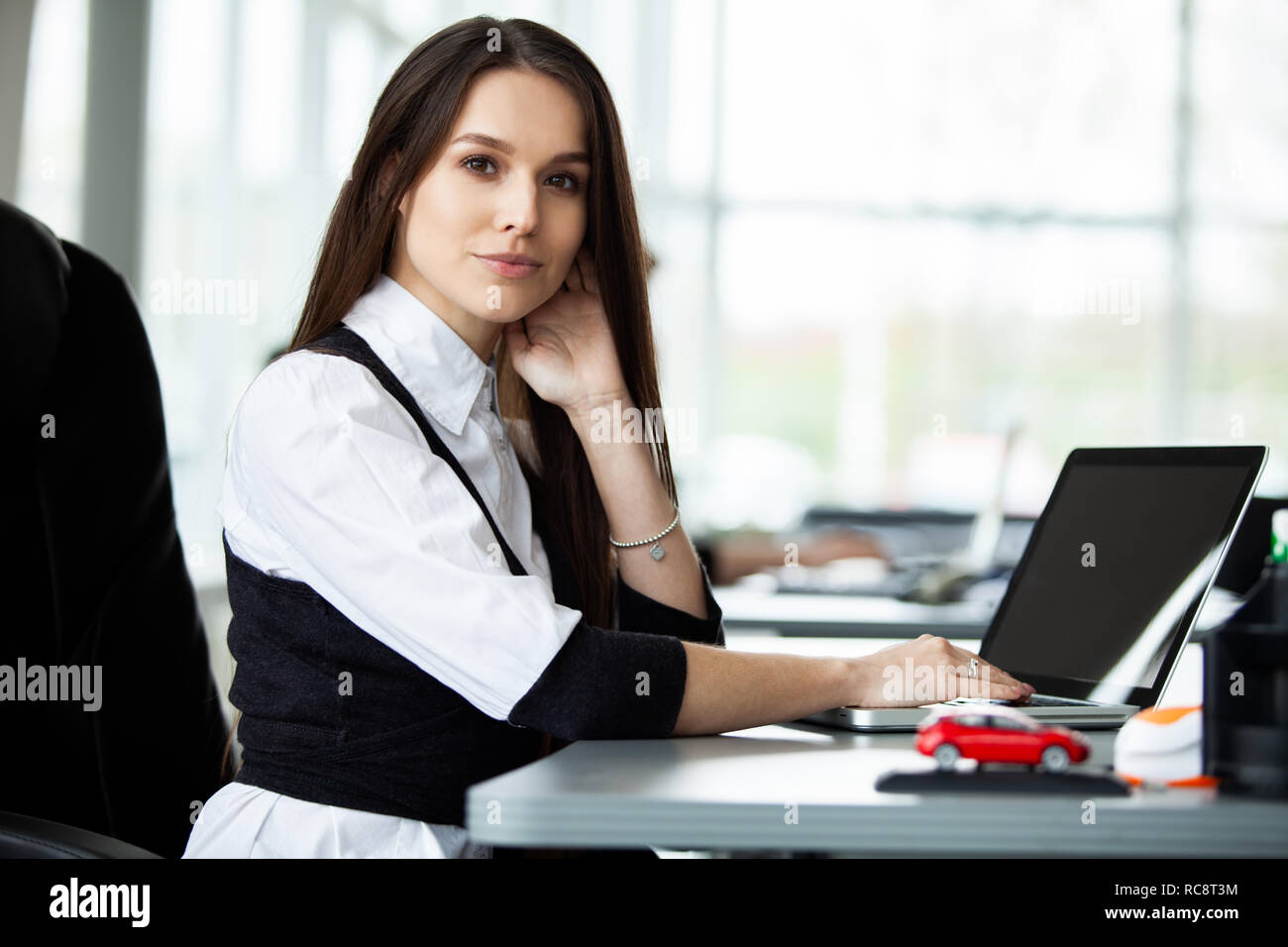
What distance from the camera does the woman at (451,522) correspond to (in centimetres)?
122

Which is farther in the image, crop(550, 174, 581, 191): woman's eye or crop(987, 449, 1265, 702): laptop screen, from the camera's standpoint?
crop(550, 174, 581, 191): woman's eye

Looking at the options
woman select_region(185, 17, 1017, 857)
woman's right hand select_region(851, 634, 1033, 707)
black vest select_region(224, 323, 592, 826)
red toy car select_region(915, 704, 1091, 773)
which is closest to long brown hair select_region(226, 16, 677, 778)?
woman select_region(185, 17, 1017, 857)

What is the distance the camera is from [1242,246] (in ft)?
27.4

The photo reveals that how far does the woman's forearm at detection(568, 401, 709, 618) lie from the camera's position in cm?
171

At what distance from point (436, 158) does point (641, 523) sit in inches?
20.1

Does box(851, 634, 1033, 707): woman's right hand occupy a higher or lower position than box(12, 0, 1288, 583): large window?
lower

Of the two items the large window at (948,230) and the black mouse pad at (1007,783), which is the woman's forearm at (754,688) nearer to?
the black mouse pad at (1007,783)

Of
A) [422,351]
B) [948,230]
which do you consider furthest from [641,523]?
[948,230]

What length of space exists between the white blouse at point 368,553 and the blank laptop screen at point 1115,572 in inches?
24.2

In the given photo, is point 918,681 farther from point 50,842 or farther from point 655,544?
point 50,842

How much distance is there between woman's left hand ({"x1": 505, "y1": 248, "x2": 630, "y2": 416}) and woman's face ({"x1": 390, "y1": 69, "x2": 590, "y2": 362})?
0.67 feet

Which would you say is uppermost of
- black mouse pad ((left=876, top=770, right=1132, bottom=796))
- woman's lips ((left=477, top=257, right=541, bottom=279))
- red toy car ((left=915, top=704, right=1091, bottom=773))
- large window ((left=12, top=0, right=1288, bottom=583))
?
large window ((left=12, top=0, right=1288, bottom=583))

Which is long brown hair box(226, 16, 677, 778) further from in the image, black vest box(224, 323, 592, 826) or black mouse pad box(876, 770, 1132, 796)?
black mouse pad box(876, 770, 1132, 796)

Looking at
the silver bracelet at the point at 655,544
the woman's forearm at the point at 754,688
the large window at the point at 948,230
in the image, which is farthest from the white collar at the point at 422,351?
the large window at the point at 948,230
